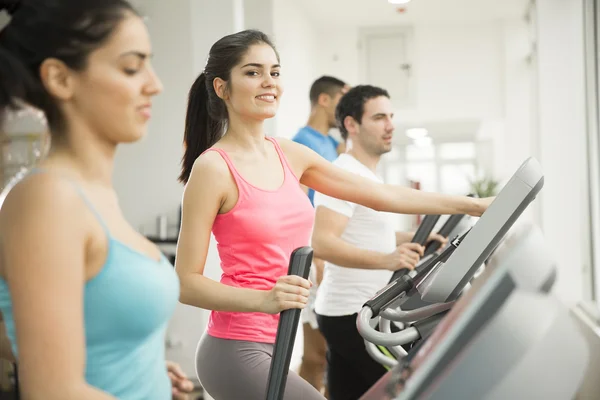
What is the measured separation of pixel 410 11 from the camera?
817 centimetres

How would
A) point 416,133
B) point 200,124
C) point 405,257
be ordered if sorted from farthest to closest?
point 416,133
point 405,257
point 200,124

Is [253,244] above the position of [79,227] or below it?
below

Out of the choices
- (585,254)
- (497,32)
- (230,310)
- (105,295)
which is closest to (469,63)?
(497,32)

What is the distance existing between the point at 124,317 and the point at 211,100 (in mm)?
996

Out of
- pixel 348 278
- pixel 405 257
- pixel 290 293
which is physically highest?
pixel 290 293

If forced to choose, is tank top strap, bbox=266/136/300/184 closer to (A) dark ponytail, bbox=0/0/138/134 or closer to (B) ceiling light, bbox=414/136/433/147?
(A) dark ponytail, bbox=0/0/138/134

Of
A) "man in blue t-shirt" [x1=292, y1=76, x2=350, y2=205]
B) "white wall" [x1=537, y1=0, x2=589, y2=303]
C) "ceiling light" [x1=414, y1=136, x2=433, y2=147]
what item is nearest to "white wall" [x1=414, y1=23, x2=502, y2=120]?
"ceiling light" [x1=414, y1=136, x2=433, y2=147]

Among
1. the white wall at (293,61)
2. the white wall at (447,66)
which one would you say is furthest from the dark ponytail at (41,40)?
the white wall at (447,66)

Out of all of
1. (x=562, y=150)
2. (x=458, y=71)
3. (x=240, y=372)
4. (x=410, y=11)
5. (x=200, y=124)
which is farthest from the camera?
(x=458, y=71)

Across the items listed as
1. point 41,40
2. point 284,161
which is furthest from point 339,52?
point 41,40

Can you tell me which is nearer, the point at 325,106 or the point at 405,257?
the point at 405,257

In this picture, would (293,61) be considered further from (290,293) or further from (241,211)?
(290,293)

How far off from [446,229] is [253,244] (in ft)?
3.39

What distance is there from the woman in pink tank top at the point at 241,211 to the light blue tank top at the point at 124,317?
1.36ft
